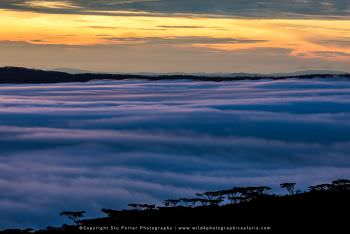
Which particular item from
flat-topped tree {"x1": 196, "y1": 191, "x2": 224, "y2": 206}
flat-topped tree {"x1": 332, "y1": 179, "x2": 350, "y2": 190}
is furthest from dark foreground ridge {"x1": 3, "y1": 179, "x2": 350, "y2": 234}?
flat-topped tree {"x1": 332, "y1": 179, "x2": 350, "y2": 190}

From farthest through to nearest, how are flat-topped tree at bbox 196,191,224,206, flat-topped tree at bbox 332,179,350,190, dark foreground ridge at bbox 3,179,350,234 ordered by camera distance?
flat-topped tree at bbox 332,179,350,190, flat-topped tree at bbox 196,191,224,206, dark foreground ridge at bbox 3,179,350,234

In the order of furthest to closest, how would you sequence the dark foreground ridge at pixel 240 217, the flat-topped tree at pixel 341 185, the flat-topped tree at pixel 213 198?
the flat-topped tree at pixel 341 185, the flat-topped tree at pixel 213 198, the dark foreground ridge at pixel 240 217

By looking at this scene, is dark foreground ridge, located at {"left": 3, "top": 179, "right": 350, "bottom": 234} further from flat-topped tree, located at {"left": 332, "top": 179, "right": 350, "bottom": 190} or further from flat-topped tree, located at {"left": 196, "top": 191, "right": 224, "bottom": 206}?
flat-topped tree, located at {"left": 332, "top": 179, "right": 350, "bottom": 190}

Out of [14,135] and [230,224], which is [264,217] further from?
[14,135]

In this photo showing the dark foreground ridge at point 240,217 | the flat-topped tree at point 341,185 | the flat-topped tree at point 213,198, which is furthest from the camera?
the flat-topped tree at point 341,185

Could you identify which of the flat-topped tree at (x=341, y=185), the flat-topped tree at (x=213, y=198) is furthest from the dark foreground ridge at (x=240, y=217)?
the flat-topped tree at (x=341, y=185)

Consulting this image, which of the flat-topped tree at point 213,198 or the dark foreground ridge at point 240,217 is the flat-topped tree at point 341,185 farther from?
the flat-topped tree at point 213,198

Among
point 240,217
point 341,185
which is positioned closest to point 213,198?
point 341,185

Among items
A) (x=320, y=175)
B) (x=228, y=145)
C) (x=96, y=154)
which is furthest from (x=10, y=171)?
(x=228, y=145)
